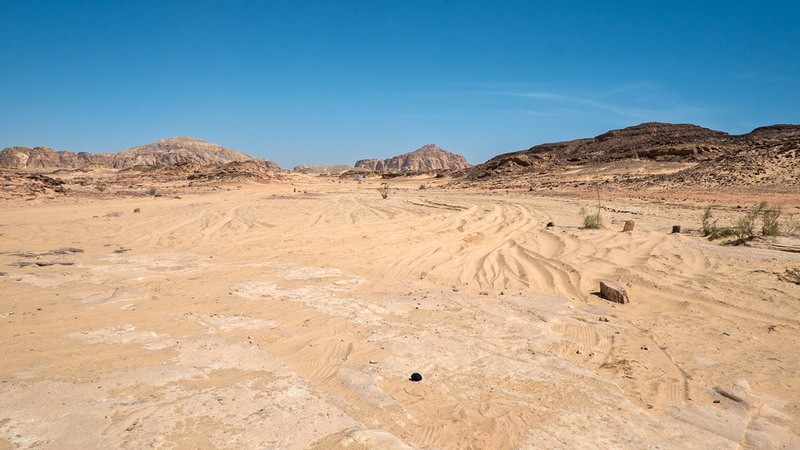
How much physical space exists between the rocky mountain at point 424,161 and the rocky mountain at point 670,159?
41.1 metres

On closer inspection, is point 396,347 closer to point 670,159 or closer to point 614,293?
point 614,293

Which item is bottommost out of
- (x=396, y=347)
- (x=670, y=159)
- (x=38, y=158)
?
(x=396, y=347)

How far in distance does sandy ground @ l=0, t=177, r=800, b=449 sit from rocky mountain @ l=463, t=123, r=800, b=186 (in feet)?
53.5

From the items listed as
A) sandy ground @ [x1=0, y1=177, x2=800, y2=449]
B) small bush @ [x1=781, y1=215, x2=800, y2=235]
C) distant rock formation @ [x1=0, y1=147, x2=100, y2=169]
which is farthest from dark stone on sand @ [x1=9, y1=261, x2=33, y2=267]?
distant rock formation @ [x1=0, y1=147, x2=100, y2=169]

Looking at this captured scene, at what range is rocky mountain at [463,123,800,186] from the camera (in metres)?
20.2

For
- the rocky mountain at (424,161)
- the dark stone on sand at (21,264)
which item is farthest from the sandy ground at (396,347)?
the rocky mountain at (424,161)

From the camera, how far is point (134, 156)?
8006 cm

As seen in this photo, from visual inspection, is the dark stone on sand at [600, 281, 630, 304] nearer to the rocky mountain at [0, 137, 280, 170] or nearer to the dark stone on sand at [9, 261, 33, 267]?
the dark stone on sand at [9, 261, 33, 267]

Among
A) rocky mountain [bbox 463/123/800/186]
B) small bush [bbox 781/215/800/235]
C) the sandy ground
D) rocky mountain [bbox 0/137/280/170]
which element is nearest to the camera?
the sandy ground

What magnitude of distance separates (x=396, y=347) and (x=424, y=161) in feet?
302

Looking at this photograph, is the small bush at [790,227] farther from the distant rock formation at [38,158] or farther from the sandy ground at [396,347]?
the distant rock formation at [38,158]

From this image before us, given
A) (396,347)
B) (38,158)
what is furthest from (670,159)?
(38,158)

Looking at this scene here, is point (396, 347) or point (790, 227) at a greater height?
point (790, 227)

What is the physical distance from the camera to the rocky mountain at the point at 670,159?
20.2 metres
